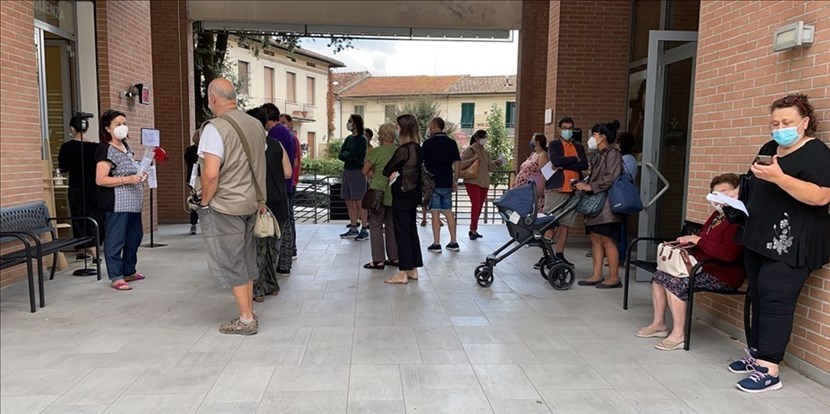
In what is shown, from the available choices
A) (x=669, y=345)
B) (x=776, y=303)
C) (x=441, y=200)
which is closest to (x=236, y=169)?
(x=669, y=345)

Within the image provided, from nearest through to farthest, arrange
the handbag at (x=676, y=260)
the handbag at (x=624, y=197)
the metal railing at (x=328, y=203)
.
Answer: the handbag at (x=676, y=260) → the handbag at (x=624, y=197) → the metal railing at (x=328, y=203)

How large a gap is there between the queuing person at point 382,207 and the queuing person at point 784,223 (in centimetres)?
346

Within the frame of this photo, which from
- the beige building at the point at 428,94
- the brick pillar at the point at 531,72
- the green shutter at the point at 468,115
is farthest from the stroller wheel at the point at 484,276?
the green shutter at the point at 468,115

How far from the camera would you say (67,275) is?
6.03 meters

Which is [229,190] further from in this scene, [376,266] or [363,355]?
[376,266]

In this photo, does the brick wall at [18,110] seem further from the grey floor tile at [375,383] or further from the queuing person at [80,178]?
the grey floor tile at [375,383]

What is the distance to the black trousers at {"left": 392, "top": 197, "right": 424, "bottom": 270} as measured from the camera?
5652 mm

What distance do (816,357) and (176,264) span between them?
20.5 feet

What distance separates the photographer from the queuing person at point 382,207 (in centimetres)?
604

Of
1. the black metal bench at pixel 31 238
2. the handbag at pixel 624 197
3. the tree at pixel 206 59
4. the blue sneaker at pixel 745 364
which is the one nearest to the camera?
the blue sneaker at pixel 745 364

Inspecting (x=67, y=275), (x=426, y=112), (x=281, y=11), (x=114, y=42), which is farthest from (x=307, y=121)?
(x=67, y=275)

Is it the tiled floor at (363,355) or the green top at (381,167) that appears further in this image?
the green top at (381,167)

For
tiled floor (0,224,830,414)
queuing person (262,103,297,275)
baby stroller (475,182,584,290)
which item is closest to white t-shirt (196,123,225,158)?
tiled floor (0,224,830,414)

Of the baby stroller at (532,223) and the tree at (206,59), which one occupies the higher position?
the tree at (206,59)
